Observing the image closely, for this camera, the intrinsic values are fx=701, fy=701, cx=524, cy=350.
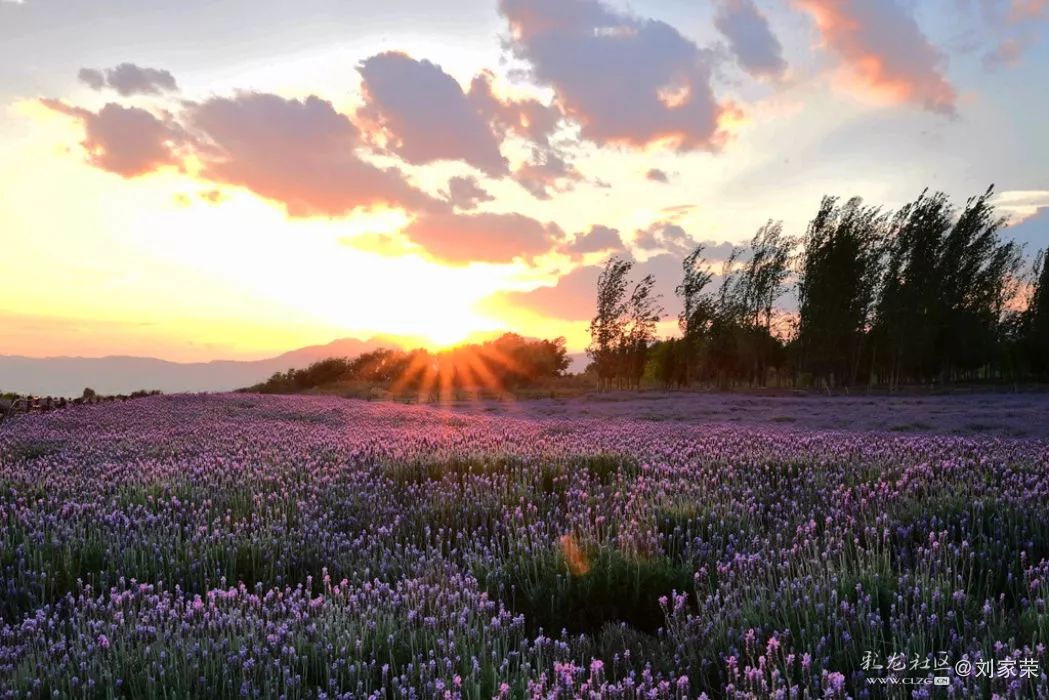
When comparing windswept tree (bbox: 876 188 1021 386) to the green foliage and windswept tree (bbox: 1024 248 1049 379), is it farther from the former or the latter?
the green foliage

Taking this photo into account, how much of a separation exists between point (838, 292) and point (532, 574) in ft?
149

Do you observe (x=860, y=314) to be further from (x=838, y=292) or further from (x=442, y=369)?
(x=442, y=369)

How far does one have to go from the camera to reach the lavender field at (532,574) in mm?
2895

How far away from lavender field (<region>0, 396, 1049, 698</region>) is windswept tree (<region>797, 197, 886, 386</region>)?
37.8m

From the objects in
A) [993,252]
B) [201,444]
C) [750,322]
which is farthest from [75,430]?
[993,252]

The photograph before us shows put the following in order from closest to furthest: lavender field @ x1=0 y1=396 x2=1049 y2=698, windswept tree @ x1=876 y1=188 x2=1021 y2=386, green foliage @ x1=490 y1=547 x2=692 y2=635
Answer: lavender field @ x1=0 y1=396 x2=1049 y2=698 < green foliage @ x1=490 y1=547 x2=692 y2=635 < windswept tree @ x1=876 y1=188 x2=1021 y2=386

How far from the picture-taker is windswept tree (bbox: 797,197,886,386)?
44.6 meters

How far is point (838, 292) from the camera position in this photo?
45.0 metres

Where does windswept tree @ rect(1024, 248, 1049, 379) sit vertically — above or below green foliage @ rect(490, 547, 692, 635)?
above

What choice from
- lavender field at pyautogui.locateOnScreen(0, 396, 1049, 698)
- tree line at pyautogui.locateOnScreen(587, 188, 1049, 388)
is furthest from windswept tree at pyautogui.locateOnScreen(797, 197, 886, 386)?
lavender field at pyautogui.locateOnScreen(0, 396, 1049, 698)

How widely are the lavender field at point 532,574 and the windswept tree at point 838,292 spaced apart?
37.8 metres

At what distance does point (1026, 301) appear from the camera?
58625 millimetres

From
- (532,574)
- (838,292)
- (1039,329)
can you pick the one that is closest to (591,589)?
(532,574)

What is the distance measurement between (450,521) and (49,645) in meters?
3.02
